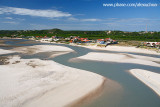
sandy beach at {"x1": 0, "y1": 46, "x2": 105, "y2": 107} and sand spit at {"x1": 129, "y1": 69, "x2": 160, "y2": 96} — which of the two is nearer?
sandy beach at {"x1": 0, "y1": 46, "x2": 105, "y2": 107}

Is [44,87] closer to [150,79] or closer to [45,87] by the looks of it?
[45,87]

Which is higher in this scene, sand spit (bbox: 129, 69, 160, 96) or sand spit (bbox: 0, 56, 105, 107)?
sand spit (bbox: 0, 56, 105, 107)

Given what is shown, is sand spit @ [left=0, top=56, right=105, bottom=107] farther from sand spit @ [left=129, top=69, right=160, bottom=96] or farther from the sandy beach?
sand spit @ [left=129, top=69, right=160, bottom=96]

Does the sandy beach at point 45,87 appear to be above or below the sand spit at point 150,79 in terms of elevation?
above

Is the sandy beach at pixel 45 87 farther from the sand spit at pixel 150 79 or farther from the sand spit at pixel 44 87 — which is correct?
the sand spit at pixel 150 79

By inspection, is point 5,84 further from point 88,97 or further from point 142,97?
point 142,97

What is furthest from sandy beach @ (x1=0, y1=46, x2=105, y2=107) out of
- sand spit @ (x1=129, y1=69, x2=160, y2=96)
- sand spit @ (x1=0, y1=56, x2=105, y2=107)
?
sand spit @ (x1=129, y1=69, x2=160, y2=96)

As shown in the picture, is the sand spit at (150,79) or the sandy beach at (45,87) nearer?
the sandy beach at (45,87)

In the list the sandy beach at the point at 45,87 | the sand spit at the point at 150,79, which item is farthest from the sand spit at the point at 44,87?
the sand spit at the point at 150,79

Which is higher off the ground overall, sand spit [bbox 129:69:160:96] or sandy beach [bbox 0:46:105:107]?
sandy beach [bbox 0:46:105:107]
